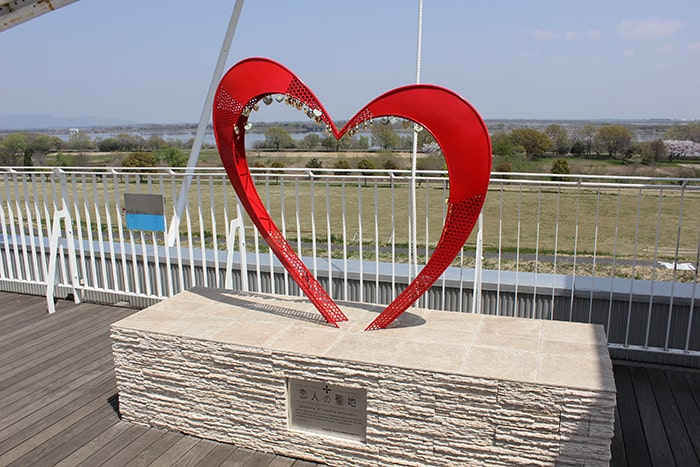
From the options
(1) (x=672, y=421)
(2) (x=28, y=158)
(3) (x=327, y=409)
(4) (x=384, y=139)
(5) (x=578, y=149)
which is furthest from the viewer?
(5) (x=578, y=149)

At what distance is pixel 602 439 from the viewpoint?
6.53ft

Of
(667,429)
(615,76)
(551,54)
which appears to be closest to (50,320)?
(667,429)

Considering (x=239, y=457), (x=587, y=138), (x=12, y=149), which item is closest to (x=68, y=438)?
(x=239, y=457)

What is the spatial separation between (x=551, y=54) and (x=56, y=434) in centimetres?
3460

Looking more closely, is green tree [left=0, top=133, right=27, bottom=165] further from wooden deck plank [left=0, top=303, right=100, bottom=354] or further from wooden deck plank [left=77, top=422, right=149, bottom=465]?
wooden deck plank [left=77, top=422, right=149, bottom=465]

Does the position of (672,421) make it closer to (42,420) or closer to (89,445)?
(89,445)

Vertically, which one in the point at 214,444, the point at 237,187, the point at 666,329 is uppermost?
the point at 237,187

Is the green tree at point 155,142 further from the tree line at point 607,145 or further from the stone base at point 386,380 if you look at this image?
the stone base at point 386,380

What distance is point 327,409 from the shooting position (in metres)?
2.38

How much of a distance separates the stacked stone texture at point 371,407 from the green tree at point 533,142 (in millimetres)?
13634

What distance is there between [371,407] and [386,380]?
16cm

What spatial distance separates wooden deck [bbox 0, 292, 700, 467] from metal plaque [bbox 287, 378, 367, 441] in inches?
8.7

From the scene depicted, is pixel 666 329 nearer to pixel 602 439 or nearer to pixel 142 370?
pixel 602 439

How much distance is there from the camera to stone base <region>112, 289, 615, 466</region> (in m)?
2.05
